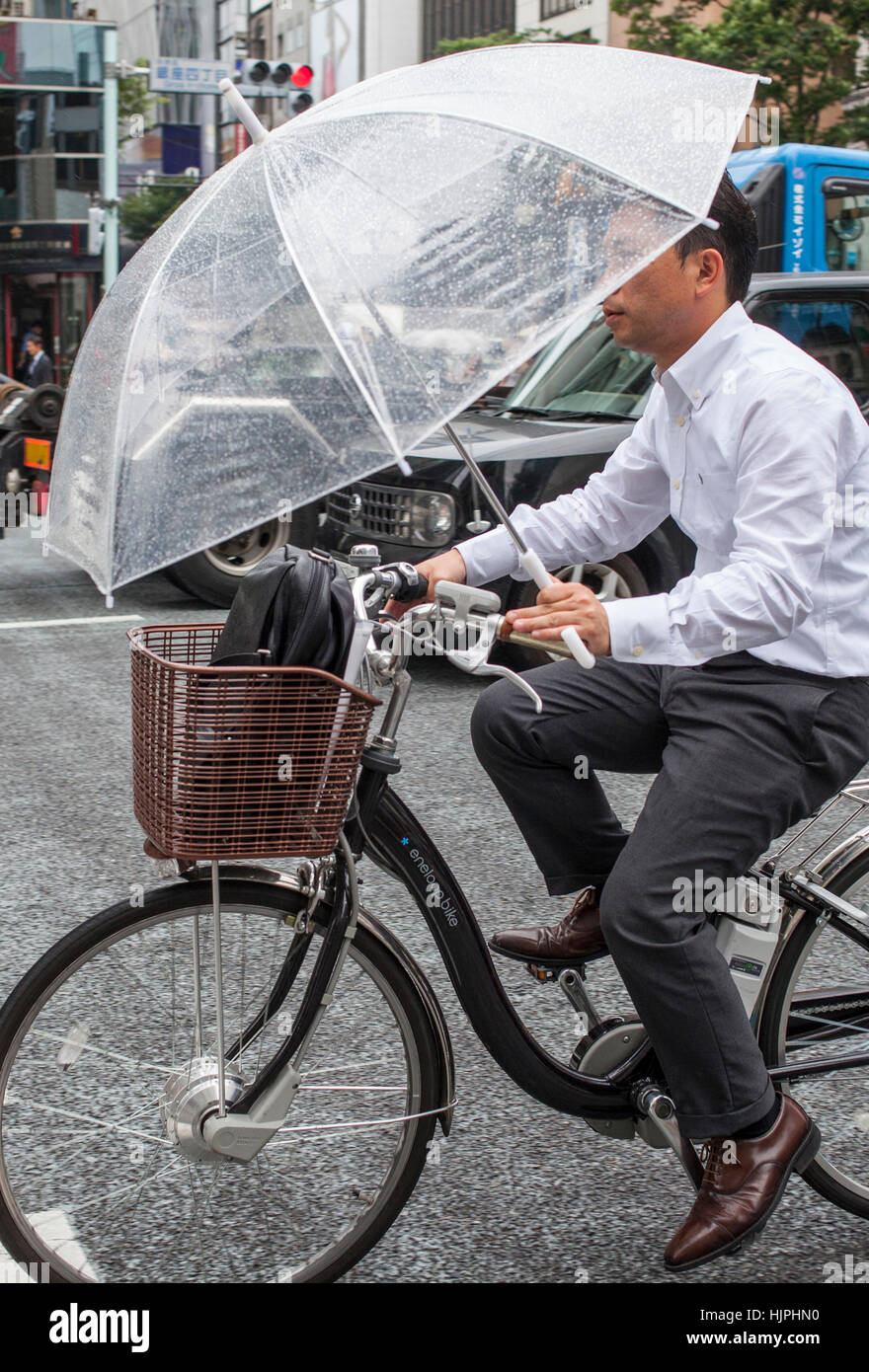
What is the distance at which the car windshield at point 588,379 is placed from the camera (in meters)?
7.00

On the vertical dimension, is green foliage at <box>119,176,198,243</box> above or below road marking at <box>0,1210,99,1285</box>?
below

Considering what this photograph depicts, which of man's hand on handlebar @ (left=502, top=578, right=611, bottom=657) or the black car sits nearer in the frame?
man's hand on handlebar @ (left=502, top=578, right=611, bottom=657)

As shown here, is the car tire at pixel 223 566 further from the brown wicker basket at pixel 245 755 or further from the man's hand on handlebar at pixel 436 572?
the brown wicker basket at pixel 245 755

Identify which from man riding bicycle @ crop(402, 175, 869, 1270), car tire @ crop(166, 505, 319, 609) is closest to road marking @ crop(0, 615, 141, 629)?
car tire @ crop(166, 505, 319, 609)

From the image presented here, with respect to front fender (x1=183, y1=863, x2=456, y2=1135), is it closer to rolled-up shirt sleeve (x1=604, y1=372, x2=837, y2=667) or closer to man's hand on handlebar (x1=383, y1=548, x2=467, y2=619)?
man's hand on handlebar (x1=383, y1=548, x2=467, y2=619)

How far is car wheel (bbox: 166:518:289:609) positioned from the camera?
882cm

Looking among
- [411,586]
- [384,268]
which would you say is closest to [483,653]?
[411,586]

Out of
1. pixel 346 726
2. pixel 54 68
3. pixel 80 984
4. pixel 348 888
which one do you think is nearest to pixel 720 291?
pixel 346 726

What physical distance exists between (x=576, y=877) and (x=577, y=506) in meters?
0.66

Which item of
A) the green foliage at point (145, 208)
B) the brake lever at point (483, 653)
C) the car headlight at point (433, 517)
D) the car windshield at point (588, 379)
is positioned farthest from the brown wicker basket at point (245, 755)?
the green foliage at point (145, 208)

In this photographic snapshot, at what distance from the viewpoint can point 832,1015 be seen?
276 centimetres

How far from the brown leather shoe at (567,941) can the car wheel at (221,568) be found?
6.15m

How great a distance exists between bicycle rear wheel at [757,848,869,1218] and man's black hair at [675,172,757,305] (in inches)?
39.0

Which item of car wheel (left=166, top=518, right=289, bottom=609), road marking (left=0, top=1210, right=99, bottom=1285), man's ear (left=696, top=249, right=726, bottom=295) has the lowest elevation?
car wheel (left=166, top=518, right=289, bottom=609)
